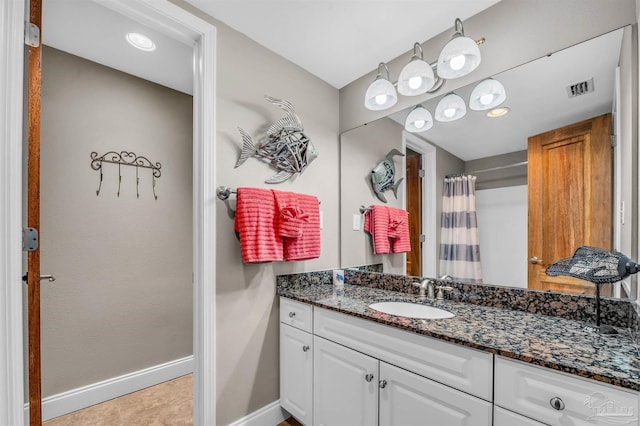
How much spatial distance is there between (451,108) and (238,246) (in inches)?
57.9

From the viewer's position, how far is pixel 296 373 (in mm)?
1651

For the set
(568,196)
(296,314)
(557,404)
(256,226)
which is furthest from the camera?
(296,314)

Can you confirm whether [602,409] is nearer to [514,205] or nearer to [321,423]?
[514,205]

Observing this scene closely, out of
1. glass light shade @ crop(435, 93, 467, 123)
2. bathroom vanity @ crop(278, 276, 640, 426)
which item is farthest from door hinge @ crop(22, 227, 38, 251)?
glass light shade @ crop(435, 93, 467, 123)

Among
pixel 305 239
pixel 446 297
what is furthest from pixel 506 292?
pixel 305 239

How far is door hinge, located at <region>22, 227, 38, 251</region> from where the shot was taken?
3.25ft

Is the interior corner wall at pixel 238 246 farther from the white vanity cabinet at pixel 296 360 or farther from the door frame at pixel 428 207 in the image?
the door frame at pixel 428 207

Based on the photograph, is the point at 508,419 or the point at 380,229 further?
the point at 380,229

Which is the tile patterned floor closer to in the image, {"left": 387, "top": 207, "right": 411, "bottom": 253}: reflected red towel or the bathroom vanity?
the bathroom vanity

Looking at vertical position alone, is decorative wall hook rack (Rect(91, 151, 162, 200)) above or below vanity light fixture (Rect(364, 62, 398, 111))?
below

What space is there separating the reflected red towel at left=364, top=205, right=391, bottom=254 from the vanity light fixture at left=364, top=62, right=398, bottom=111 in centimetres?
69

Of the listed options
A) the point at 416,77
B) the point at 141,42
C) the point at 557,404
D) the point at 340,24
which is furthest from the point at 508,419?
the point at 141,42

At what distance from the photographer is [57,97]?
184 centimetres

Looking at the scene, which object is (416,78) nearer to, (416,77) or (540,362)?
(416,77)
